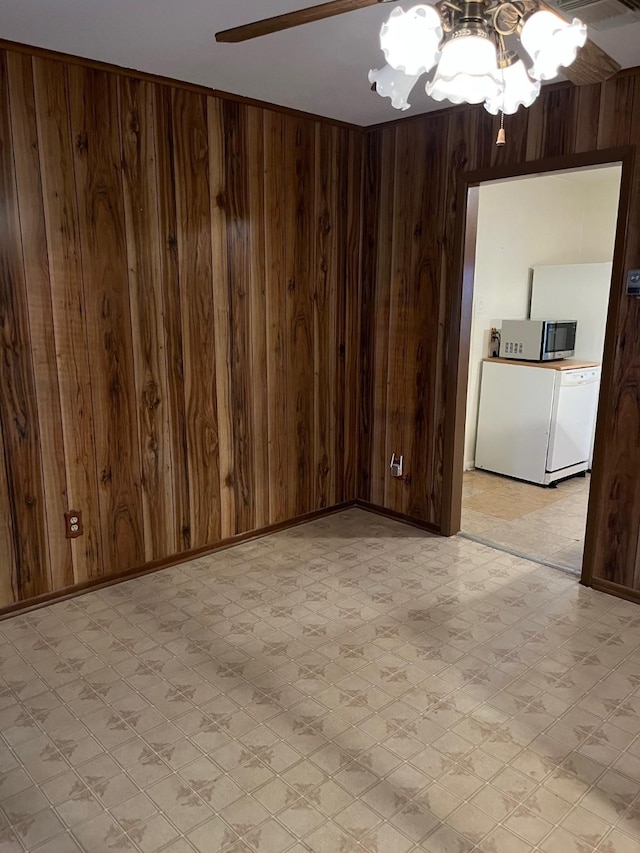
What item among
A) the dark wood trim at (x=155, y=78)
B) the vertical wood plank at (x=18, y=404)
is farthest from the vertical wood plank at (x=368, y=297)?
the vertical wood plank at (x=18, y=404)

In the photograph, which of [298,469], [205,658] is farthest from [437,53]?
[298,469]

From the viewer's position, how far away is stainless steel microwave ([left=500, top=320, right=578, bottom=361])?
489 cm

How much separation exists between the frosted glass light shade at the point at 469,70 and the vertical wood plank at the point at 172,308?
1.83 metres

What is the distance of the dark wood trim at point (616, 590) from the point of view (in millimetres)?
3025

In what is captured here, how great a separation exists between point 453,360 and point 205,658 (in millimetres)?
2121

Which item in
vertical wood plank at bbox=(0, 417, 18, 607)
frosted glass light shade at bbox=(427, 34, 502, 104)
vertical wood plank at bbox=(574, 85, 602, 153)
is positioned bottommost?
vertical wood plank at bbox=(0, 417, 18, 607)

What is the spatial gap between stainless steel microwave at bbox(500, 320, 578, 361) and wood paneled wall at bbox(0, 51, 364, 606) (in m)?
1.66

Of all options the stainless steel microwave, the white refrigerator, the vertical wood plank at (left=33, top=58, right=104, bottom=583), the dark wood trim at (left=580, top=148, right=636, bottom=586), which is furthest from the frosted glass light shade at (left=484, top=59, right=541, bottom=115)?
the stainless steel microwave

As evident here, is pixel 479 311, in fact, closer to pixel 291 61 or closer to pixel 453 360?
pixel 453 360

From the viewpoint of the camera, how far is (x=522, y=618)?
112 inches

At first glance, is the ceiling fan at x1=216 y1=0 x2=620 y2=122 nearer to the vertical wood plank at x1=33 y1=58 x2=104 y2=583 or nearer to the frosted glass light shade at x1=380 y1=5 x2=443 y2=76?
the frosted glass light shade at x1=380 y1=5 x2=443 y2=76

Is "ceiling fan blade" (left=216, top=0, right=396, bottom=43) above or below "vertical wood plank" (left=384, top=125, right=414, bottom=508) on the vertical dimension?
above

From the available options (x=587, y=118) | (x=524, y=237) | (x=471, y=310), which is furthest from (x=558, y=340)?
(x=587, y=118)

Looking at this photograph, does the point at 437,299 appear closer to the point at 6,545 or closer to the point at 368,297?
the point at 368,297
